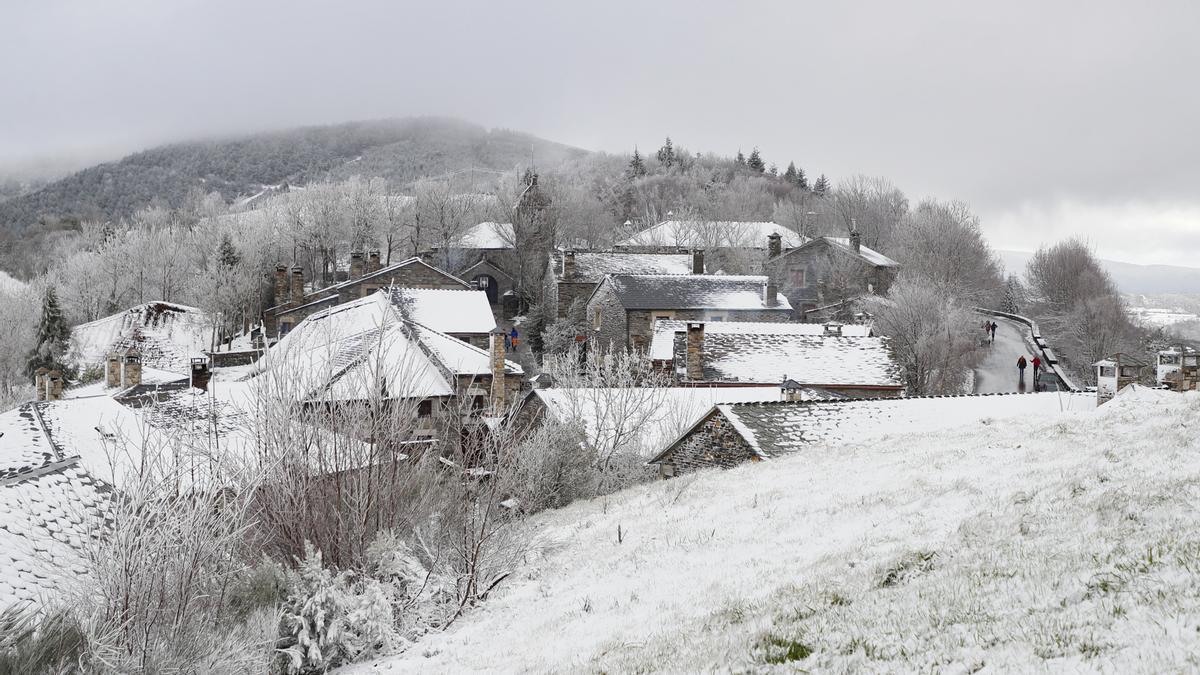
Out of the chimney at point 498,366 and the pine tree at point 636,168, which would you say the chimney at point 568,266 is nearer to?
the chimney at point 498,366

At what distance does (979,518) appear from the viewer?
10125mm

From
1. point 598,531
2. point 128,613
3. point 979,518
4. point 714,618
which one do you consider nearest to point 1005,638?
point 714,618

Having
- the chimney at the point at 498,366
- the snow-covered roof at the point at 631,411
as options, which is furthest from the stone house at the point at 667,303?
the snow-covered roof at the point at 631,411

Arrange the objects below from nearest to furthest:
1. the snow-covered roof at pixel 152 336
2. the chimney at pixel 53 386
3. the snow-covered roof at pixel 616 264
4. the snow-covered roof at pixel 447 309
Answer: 1. the chimney at pixel 53 386
2. the snow-covered roof at pixel 447 309
3. the snow-covered roof at pixel 152 336
4. the snow-covered roof at pixel 616 264

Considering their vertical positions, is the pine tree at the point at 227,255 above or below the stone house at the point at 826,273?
above

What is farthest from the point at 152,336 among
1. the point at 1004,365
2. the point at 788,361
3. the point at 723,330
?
the point at 1004,365

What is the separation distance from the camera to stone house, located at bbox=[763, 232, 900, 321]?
63031 millimetres

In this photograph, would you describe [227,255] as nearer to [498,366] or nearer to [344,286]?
[344,286]

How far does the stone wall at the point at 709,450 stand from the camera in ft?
68.7

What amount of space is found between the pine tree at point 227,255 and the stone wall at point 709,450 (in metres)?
51.2

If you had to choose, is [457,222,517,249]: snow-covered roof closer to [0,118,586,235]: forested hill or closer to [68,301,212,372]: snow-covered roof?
[68,301,212,372]: snow-covered roof

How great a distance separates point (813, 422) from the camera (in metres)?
22.2

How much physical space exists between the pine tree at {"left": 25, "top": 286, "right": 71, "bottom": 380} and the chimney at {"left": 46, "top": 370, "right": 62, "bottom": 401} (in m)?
15.4

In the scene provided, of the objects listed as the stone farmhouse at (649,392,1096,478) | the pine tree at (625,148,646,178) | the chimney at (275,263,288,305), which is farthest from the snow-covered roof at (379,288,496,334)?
the pine tree at (625,148,646,178)
